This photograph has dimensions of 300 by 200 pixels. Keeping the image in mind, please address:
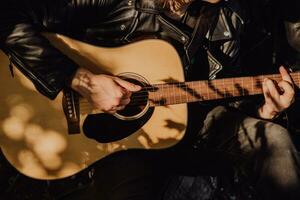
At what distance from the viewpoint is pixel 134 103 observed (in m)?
2.74

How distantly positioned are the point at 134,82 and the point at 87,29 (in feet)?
1.59

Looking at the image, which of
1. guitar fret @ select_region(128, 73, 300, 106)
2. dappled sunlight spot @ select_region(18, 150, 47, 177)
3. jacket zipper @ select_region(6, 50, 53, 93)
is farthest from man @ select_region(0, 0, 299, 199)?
dappled sunlight spot @ select_region(18, 150, 47, 177)

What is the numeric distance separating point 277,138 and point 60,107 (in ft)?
4.60

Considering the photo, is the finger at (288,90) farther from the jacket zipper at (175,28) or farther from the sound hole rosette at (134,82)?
the sound hole rosette at (134,82)

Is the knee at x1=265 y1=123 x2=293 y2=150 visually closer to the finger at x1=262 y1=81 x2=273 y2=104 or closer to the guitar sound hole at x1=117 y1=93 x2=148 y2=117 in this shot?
the finger at x1=262 y1=81 x2=273 y2=104

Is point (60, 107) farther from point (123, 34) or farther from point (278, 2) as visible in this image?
point (278, 2)

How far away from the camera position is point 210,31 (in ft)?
9.60

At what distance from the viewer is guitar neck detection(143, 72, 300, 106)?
2746 millimetres

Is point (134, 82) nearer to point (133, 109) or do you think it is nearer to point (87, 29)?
point (133, 109)

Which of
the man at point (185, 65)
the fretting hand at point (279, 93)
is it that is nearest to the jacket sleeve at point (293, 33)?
the man at point (185, 65)

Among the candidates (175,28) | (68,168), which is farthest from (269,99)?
(68,168)

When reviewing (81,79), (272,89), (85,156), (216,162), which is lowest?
(216,162)

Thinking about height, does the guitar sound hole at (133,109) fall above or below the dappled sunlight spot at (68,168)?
above

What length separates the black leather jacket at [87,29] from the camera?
8.34 ft
